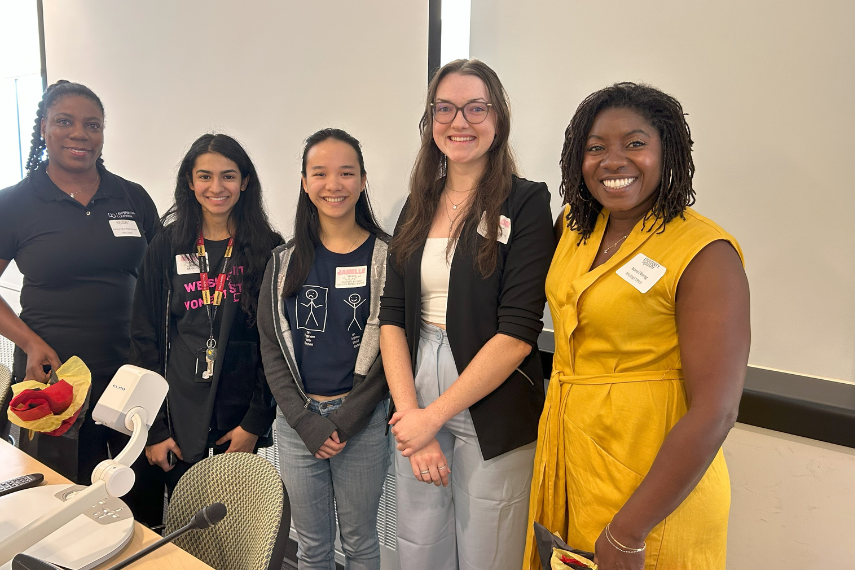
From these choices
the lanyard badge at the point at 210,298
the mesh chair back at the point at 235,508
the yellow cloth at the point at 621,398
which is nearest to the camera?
the yellow cloth at the point at 621,398

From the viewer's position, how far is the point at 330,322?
173 centimetres

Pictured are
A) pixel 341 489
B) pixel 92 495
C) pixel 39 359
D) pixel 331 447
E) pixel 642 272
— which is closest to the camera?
pixel 92 495

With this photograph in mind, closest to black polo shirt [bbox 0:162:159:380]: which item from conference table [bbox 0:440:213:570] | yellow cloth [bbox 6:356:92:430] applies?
yellow cloth [bbox 6:356:92:430]

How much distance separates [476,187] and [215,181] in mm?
960

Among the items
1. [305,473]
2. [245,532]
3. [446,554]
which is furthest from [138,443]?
[446,554]

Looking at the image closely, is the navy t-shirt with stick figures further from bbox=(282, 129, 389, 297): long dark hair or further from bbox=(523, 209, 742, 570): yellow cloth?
bbox=(523, 209, 742, 570): yellow cloth

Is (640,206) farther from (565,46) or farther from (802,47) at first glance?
(565,46)

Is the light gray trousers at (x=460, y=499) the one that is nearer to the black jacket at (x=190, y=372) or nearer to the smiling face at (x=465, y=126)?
the smiling face at (x=465, y=126)

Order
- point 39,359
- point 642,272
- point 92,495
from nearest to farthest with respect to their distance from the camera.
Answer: point 92,495 < point 642,272 < point 39,359

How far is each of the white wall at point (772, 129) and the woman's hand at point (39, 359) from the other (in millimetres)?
2264

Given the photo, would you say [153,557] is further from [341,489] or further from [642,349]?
[642,349]

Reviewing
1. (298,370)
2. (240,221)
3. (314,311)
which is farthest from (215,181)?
(298,370)

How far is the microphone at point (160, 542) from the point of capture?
0.91 m

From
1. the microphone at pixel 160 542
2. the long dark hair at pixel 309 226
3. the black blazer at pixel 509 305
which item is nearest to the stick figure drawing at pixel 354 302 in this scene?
the long dark hair at pixel 309 226
